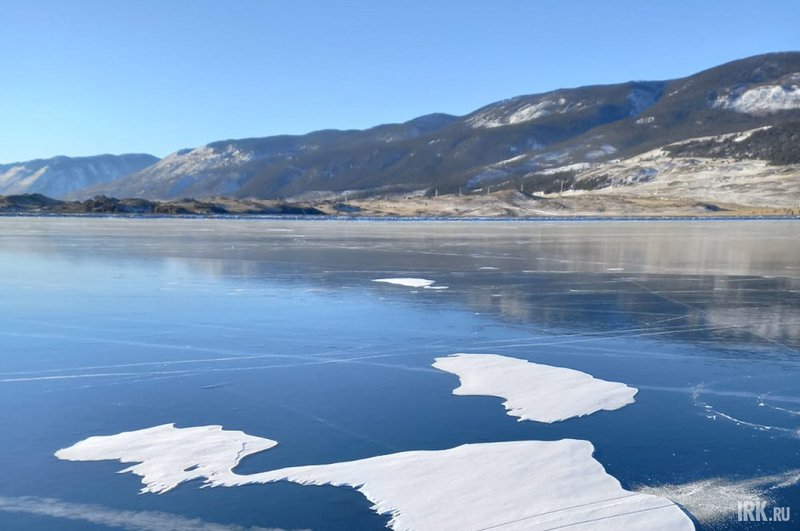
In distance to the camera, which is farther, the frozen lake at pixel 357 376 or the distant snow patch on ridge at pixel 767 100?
the distant snow patch on ridge at pixel 767 100

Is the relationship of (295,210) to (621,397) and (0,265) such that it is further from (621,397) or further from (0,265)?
(621,397)

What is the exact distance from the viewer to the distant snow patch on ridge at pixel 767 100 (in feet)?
Result: 589

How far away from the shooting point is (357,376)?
741 centimetres

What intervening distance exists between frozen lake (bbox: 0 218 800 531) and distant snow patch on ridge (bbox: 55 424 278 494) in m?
0.12

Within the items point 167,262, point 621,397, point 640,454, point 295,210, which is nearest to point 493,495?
point 640,454

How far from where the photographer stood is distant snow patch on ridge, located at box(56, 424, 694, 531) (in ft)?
13.8

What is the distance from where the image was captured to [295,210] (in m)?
85.1

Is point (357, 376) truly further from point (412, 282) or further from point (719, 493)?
point (412, 282)

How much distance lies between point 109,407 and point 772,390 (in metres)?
6.43

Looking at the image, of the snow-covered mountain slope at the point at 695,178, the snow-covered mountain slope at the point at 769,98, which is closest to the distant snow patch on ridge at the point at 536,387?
the snow-covered mountain slope at the point at 695,178

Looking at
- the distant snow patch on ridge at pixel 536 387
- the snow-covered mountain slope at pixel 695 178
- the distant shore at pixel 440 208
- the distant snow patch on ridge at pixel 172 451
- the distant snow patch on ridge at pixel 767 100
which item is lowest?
the distant snow patch on ridge at pixel 172 451

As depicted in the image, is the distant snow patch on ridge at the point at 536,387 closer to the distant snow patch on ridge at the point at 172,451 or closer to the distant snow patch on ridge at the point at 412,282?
the distant snow patch on ridge at the point at 172,451

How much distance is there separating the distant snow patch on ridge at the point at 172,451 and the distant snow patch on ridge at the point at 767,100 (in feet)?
662

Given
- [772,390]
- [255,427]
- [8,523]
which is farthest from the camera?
[772,390]
